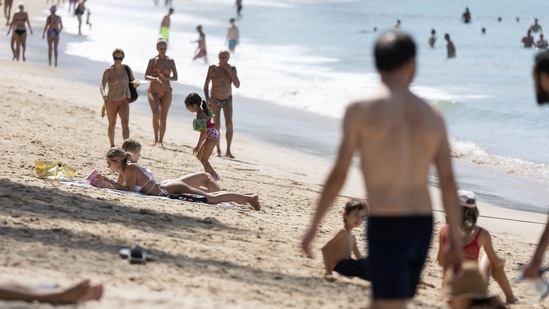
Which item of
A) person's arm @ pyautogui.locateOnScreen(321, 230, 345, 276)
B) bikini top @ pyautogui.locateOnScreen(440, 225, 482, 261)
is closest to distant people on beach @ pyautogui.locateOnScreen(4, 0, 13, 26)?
person's arm @ pyautogui.locateOnScreen(321, 230, 345, 276)

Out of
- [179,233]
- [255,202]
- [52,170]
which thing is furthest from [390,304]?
[52,170]

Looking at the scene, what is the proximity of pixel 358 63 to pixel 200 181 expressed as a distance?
27.2 metres

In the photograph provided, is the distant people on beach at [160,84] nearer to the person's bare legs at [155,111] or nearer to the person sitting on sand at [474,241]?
the person's bare legs at [155,111]

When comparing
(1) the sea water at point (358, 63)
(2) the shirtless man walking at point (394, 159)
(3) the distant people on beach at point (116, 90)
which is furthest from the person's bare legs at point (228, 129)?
(2) the shirtless man walking at point (394, 159)

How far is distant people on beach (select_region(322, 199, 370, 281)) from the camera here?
24.3 ft

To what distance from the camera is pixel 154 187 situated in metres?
9.99

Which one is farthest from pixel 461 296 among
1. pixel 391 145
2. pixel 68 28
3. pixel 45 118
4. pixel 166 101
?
pixel 68 28

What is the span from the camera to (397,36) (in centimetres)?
453

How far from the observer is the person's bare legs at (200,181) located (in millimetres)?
10258

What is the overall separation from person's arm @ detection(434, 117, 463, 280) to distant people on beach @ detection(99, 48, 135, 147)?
866cm

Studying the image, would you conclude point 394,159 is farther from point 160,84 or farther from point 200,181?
point 160,84

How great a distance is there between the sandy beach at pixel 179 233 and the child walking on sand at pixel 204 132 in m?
0.36

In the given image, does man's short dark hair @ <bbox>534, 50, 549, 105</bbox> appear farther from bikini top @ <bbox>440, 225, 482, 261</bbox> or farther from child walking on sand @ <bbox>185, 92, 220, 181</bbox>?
child walking on sand @ <bbox>185, 92, 220, 181</bbox>

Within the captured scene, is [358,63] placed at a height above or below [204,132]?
below
